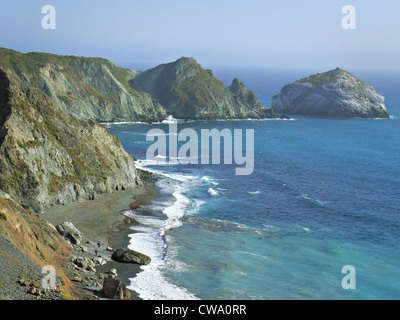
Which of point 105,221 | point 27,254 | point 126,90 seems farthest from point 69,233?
point 126,90

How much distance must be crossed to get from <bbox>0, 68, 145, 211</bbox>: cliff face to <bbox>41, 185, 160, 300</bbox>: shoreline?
194 centimetres

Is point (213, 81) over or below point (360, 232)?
over

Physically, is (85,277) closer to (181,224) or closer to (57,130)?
(181,224)

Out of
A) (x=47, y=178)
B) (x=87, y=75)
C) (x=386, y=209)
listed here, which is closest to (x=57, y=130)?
(x=47, y=178)

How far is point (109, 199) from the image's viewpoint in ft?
223

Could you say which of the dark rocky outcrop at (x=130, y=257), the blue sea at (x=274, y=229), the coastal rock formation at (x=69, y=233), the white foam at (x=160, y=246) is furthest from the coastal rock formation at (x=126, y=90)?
the dark rocky outcrop at (x=130, y=257)

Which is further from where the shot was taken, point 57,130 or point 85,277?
point 57,130

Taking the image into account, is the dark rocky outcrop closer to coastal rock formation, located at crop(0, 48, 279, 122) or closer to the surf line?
the surf line

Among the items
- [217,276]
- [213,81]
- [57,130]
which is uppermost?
[213,81]

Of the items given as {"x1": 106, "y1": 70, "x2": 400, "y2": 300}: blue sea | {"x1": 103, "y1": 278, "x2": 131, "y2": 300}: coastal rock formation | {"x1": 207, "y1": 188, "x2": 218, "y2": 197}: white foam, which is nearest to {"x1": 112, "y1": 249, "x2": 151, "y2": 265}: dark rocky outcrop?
{"x1": 106, "y1": 70, "x2": 400, "y2": 300}: blue sea

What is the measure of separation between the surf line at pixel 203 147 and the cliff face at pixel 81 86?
23.1 metres

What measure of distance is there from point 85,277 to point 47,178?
24.2m

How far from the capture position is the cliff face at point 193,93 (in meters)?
179

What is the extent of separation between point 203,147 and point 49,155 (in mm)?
56294
